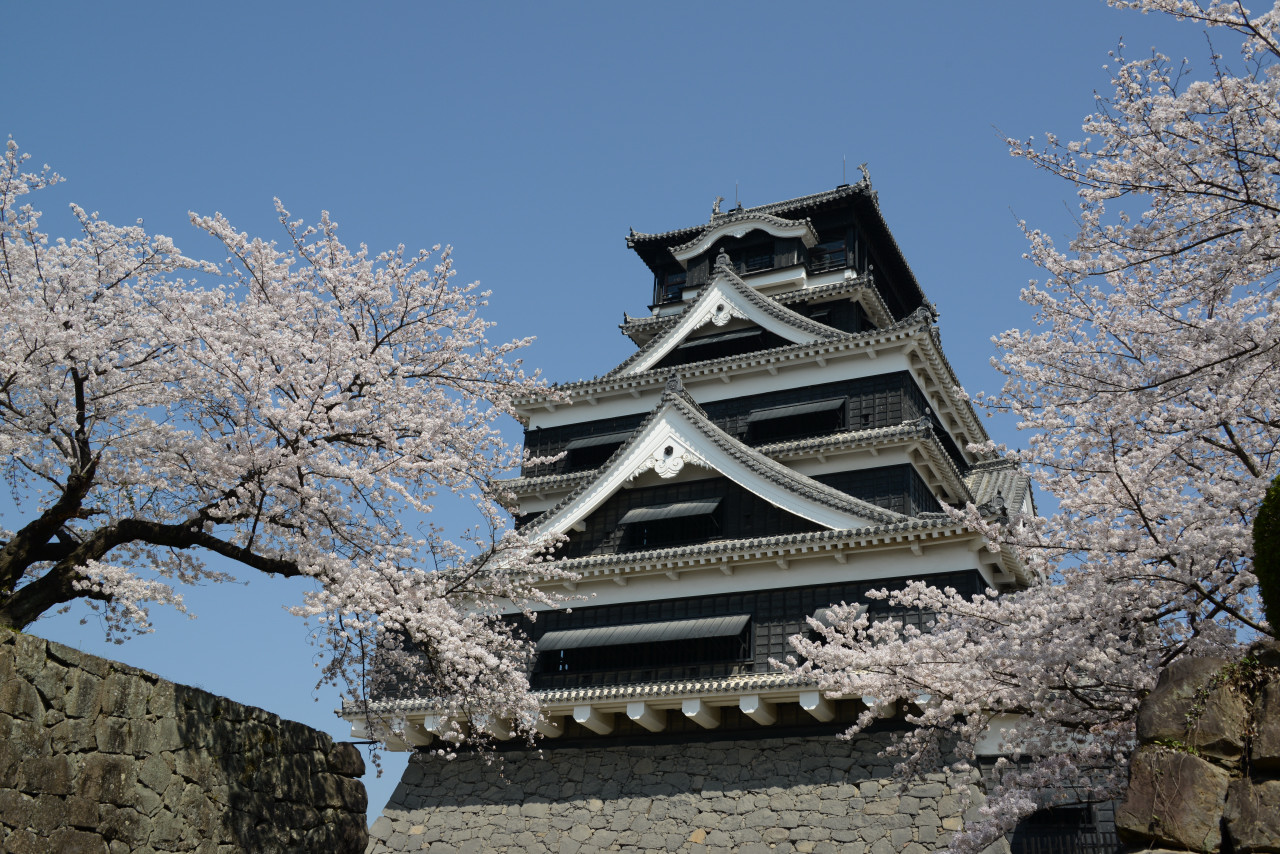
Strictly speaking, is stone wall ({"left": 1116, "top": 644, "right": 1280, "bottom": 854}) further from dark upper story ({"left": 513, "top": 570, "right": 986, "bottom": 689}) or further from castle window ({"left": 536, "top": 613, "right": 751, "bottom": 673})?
castle window ({"left": 536, "top": 613, "right": 751, "bottom": 673})

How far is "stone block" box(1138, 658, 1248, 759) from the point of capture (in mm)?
6488

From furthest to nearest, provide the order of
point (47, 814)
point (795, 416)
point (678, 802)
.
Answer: point (795, 416) < point (678, 802) < point (47, 814)

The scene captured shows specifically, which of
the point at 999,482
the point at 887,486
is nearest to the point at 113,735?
the point at 887,486

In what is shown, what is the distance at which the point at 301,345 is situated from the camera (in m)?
9.78

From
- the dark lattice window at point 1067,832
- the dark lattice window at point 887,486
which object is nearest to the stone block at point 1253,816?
the dark lattice window at point 1067,832

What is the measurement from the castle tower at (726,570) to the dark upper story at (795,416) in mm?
43

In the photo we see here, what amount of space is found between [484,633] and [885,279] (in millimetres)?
18463

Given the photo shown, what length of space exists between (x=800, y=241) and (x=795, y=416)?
6.72 m

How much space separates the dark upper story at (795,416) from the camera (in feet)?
62.4

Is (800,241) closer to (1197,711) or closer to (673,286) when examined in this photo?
(673,286)

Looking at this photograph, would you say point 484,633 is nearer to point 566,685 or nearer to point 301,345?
point 301,345

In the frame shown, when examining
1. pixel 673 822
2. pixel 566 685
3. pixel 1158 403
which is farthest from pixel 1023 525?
pixel 566 685

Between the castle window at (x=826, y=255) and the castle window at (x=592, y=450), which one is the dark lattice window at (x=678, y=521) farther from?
the castle window at (x=826, y=255)

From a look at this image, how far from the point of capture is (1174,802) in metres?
6.35
